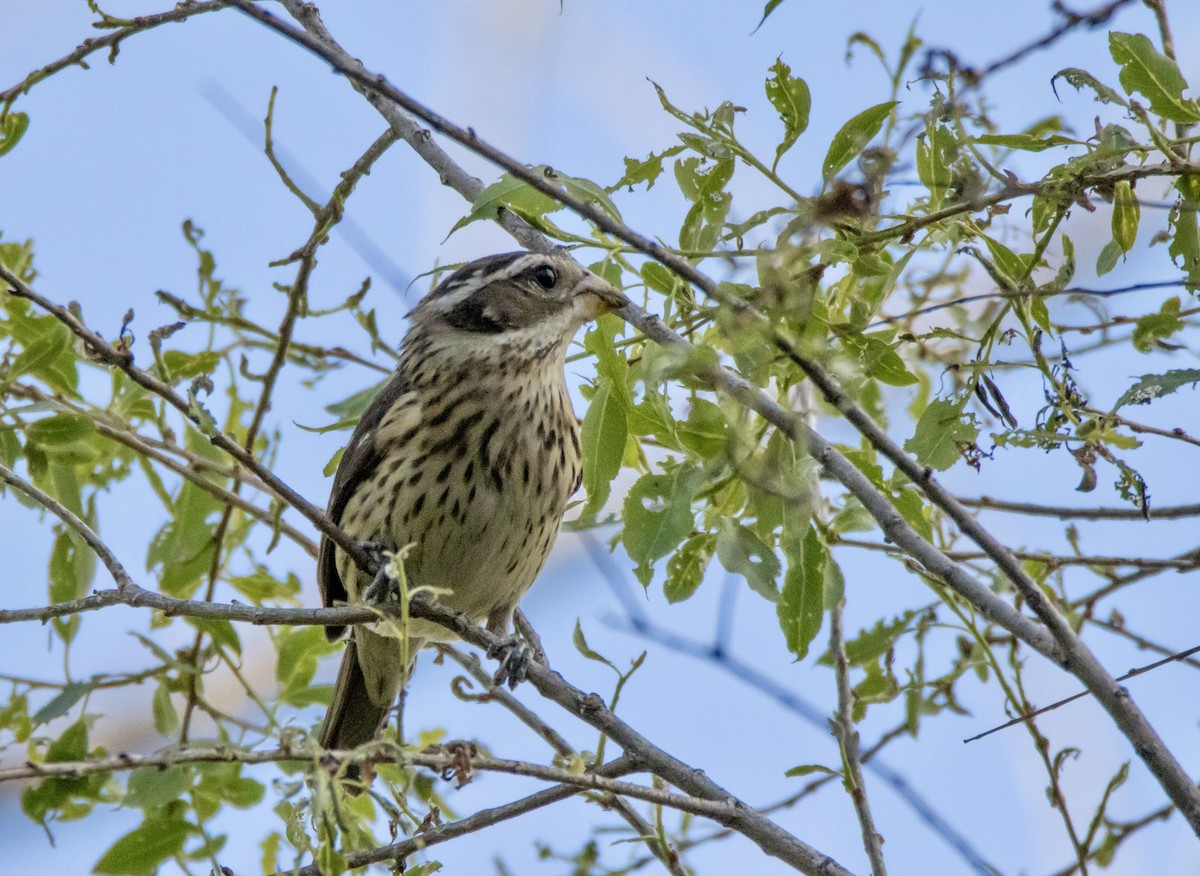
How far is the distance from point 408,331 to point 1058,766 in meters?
3.75

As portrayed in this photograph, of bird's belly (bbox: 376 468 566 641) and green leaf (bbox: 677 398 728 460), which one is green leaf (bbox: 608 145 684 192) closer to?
green leaf (bbox: 677 398 728 460)

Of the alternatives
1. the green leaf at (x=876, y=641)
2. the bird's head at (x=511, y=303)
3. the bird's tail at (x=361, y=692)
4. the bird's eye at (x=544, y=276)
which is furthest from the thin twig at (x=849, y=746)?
the bird's tail at (x=361, y=692)

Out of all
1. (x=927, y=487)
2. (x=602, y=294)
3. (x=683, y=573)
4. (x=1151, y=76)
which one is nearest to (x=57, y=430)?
(x=602, y=294)

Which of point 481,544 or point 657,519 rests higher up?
point 481,544

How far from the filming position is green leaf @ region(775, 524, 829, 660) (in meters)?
3.72

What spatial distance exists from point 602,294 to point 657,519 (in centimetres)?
141

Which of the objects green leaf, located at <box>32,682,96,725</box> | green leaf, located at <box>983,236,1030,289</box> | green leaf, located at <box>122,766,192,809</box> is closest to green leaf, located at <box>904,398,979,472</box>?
green leaf, located at <box>983,236,1030,289</box>

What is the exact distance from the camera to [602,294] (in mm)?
4777

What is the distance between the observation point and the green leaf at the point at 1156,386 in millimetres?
3258

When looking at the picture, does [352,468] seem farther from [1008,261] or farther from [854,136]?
[1008,261]

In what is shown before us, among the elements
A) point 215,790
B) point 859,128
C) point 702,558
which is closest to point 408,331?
point 215,790

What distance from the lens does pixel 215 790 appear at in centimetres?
492

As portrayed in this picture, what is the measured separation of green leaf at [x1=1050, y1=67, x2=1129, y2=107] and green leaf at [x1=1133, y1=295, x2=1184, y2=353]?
1.70 ft

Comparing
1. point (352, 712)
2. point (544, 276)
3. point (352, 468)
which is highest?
point (544, 276)
